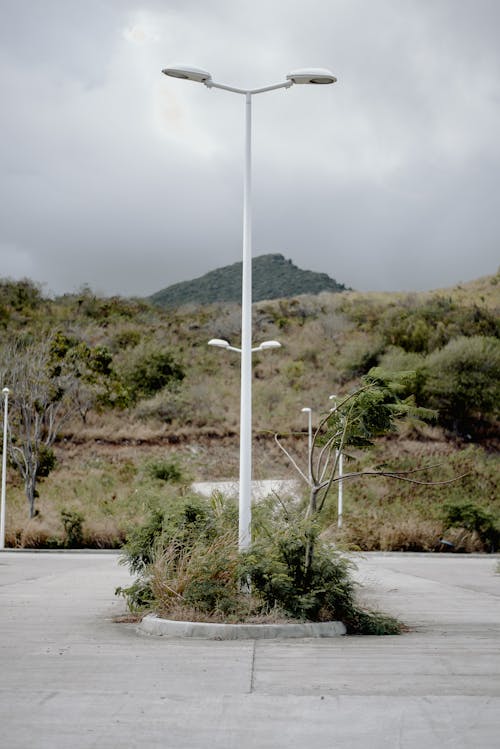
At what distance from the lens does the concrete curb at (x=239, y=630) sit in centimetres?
1149

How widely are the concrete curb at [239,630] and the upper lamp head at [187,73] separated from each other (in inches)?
299

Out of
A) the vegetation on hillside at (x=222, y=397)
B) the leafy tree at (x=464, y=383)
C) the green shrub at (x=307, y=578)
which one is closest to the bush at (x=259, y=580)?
the green shrub at (x=307, y=578)

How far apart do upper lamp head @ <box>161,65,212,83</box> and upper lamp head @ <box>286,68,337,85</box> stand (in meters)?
1.23

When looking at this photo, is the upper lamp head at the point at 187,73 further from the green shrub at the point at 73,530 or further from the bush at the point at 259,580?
the green shrub at the point at 73,530

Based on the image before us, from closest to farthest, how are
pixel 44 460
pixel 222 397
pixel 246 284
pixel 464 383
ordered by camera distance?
pixel 246 284
pixel 44 460
pixel 464 383
pixel 222 397

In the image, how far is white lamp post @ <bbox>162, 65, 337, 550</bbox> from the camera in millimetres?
13453

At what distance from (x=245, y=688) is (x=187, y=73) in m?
8.95

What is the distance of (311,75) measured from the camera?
45.5 ft

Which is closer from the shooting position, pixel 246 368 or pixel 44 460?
pixel 246 368

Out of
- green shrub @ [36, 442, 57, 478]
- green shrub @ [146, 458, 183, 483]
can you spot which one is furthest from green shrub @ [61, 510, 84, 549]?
green shrub @ [146, 458, 183, 483]

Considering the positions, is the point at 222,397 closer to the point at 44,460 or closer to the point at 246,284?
the point at 44,460

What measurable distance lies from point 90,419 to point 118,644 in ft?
163

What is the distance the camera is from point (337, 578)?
41.0ft

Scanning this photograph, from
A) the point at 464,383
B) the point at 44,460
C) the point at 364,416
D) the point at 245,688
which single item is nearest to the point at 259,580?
the point at 364,416
